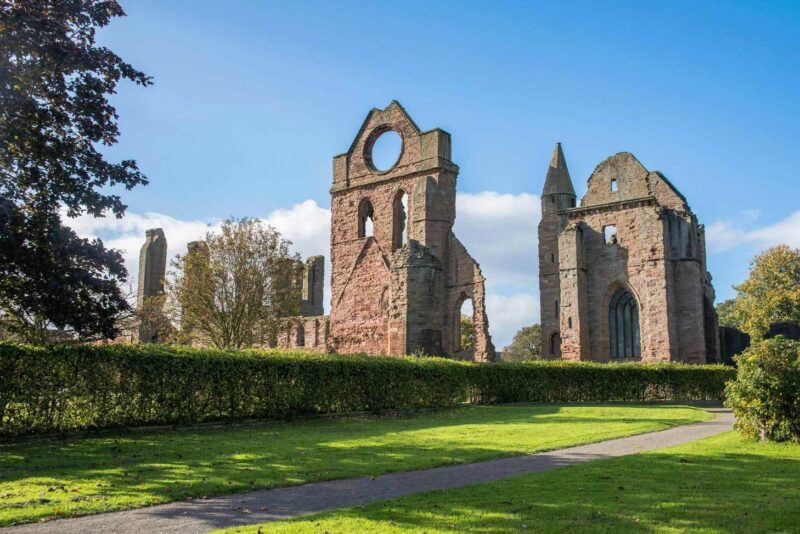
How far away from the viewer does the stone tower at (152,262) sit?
47031mm

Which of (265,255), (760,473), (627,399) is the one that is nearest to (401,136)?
(265,255)

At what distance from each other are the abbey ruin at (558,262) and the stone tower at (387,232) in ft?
0.19

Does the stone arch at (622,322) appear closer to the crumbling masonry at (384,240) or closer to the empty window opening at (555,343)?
the empty window opening at (555,343)

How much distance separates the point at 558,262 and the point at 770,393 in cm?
3041

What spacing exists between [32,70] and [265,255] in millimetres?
18683

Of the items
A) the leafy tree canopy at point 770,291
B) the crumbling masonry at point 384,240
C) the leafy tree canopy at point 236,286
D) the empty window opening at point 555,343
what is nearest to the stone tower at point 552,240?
the empty window opening at point 555,343

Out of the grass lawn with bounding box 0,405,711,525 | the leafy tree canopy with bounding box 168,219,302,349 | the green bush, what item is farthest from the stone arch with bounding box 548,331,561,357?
the green bush

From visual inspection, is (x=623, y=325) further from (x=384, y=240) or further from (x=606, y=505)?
(x=606, y=505)

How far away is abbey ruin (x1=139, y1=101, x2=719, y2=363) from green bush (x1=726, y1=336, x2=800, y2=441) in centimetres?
1945

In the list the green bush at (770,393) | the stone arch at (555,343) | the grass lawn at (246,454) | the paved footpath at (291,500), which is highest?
the stone arch at (555,343)

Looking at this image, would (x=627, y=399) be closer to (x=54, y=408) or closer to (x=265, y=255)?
(x=265, y=255)

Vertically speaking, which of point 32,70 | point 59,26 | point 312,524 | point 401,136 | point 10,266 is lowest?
point 312,524

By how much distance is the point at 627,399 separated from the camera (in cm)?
2688

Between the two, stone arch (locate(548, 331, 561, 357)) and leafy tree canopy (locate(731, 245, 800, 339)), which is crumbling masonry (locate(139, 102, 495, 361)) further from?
leafy tree canopy (locate(731, 245, 800, 339))
